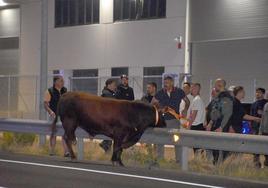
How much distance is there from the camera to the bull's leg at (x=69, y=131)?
11.6 meters

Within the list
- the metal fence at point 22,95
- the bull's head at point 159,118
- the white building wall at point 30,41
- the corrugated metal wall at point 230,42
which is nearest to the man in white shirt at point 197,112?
the bull's head at point 159,118

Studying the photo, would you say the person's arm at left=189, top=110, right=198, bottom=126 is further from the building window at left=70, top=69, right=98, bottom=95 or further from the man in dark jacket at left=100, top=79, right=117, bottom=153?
the building window at left=70, top=69, right=98, bottom=95

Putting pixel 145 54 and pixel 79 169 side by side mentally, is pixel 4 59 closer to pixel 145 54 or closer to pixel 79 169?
pixel 145 54

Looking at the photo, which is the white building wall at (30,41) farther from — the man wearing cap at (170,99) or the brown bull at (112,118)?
the brown bull at (112,118)

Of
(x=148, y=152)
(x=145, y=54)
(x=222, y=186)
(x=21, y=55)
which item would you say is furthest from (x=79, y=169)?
(x=21, y=55)

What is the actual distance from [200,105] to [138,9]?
51.2 feet

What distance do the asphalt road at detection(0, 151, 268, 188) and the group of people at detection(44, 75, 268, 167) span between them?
1515mm

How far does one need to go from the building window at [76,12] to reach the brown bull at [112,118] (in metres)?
18.4

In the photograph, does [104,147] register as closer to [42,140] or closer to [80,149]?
[80,149]

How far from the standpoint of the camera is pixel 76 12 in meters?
30.5

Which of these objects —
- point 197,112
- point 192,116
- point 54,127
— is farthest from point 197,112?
point 54,127

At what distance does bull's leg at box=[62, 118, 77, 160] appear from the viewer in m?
11.6

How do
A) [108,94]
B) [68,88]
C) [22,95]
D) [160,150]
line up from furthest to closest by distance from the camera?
1. [22,95]
2. [68,88]
3. [108,94]
4. [160,150]

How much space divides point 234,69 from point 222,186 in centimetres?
1561
